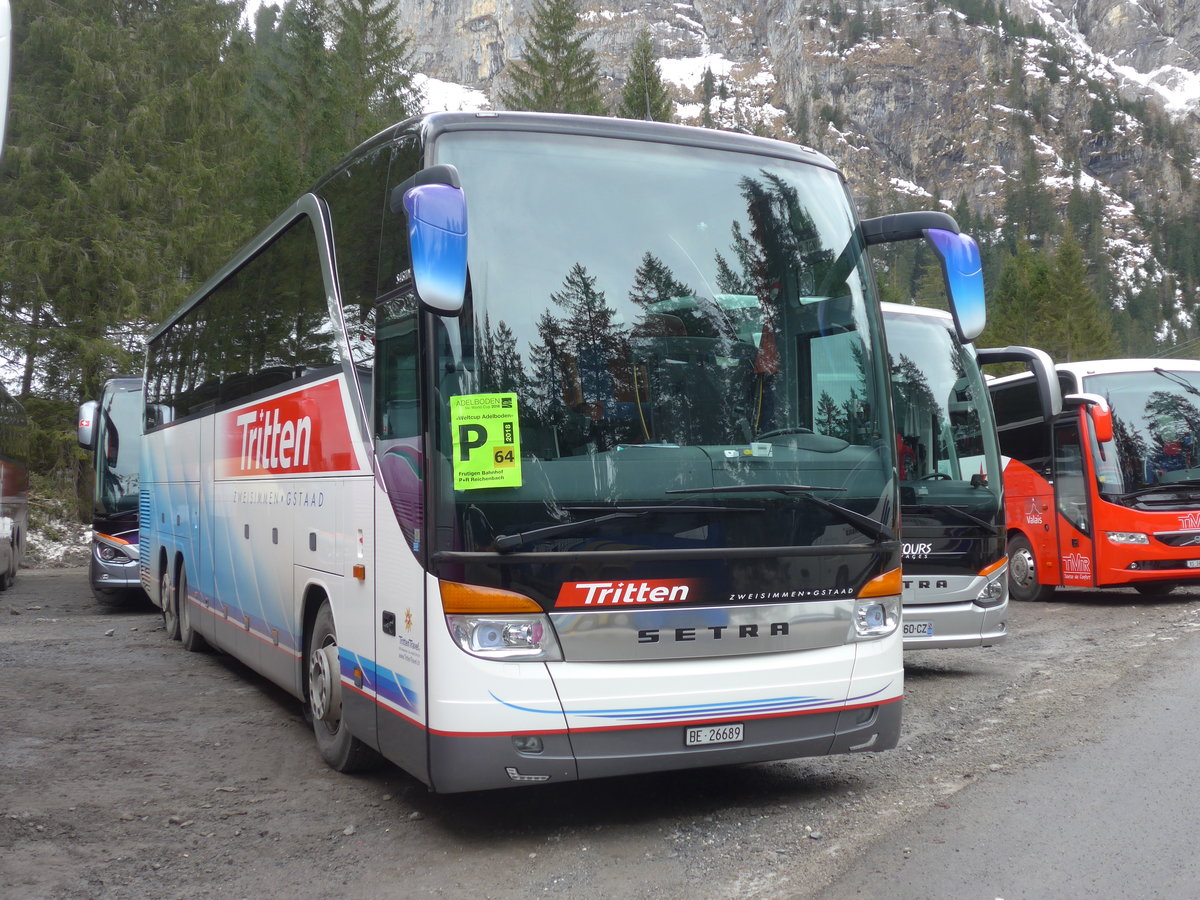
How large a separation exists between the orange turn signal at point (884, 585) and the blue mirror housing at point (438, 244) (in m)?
2.41

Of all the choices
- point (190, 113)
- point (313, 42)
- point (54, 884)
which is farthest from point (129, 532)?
point (313, 42)

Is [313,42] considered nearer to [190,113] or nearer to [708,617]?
[190,113]

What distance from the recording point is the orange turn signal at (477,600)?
5.01 metres

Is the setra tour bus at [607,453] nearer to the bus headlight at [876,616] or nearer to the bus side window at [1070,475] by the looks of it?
the bus headlight at [876,616]

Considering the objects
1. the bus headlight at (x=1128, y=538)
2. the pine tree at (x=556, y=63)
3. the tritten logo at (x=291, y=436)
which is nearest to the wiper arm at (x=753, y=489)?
the tritten logo at (x=291, y=436)

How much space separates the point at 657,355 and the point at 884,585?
160cm

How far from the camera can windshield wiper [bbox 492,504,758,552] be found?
4.99 metres

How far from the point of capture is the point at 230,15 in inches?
1256

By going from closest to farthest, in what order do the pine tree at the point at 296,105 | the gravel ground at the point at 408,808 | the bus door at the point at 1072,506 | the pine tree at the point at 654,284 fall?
the gravel ground at the point at 408,808 < the pine tree at the point at 654,284 < the bus door at the point at 1072,506 < the pine tree at the point at 296,105

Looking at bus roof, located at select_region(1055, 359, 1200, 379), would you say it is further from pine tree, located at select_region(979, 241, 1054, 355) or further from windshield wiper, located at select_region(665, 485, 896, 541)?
pine tree, located at select_region(979, 241, 1054, 355)

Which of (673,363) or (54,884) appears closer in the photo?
(54,884)

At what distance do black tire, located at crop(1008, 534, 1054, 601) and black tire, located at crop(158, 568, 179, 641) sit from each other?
10.4 meters

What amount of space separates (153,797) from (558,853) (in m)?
2.43

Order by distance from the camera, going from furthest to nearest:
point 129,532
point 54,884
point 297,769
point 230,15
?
1. point 230,15
2. point 129,532
3. point 297,769
4. point 54,884
